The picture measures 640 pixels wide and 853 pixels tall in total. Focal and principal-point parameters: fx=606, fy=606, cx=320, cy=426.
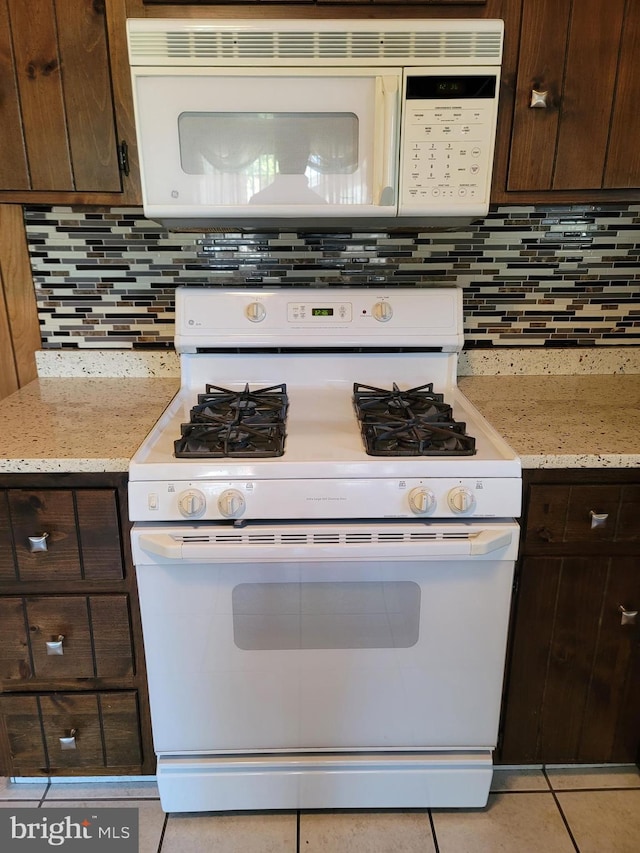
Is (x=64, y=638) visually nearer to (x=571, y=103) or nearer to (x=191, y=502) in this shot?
(x=191, y=502)

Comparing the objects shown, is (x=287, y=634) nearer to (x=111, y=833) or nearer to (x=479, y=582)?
(x=479, y=582)

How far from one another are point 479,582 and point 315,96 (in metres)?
1.11

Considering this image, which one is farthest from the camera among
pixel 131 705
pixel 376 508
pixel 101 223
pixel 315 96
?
pixel 101 223

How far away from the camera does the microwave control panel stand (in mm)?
1336

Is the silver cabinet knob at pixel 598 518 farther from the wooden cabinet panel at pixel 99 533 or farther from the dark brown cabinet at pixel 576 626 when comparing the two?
the wooden cabinet panel at pixel 99 533

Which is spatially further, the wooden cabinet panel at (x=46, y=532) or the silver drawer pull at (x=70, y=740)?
the silver drawer pull at (x=70, y=740)

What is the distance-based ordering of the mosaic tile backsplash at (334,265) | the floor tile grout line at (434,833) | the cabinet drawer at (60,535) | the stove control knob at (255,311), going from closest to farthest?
the cabinet drawer at (60,535), the floor tile grout line at (434,833), the stove control knob at (255,311), the mosaic tile backsplash at (334,265)

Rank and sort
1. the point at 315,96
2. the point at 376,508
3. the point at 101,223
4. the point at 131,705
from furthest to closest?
the point at 101,223
the point at 131,705
the point at 315,96
the point at 376,508

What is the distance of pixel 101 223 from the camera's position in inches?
67.7

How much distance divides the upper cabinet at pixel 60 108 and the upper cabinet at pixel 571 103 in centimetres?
90

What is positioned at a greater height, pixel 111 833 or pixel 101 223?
pixel 101 223

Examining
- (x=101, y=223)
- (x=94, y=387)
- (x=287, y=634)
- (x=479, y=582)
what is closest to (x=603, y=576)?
(x=479, y=582)

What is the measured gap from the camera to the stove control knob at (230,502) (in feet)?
3.93

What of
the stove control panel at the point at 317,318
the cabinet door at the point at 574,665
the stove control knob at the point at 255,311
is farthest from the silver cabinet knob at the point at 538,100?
the cabinet door at the point at 574,665
